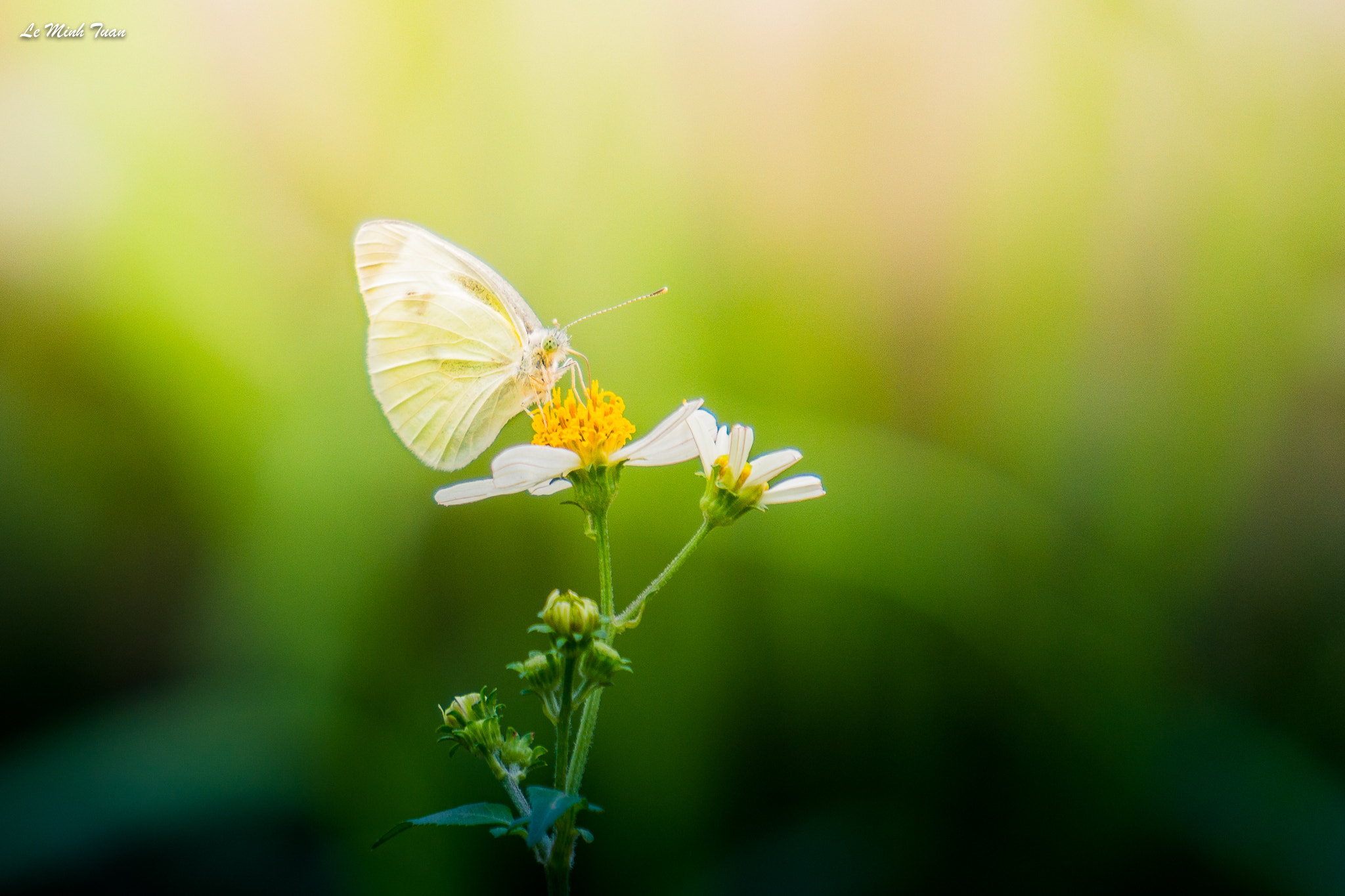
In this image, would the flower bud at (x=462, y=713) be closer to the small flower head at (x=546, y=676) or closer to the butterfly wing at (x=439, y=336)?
the small flower head at (x=546, y=676)

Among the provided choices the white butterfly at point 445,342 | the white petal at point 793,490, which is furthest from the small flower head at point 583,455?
the white butterfly at point 445,342

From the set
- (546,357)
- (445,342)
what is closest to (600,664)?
(546,357)

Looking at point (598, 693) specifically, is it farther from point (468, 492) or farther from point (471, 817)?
point (468, 492)

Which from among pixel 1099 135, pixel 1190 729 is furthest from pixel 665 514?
pixel 1099 135

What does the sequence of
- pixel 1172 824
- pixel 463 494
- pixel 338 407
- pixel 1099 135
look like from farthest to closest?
pixel 1099 135 < pixel 338 407 < pixel 1172 824 < pixel 463 494

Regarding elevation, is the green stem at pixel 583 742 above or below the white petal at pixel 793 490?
below

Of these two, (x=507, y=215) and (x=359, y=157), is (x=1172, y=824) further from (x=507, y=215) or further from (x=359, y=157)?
(x=359, y=157)
